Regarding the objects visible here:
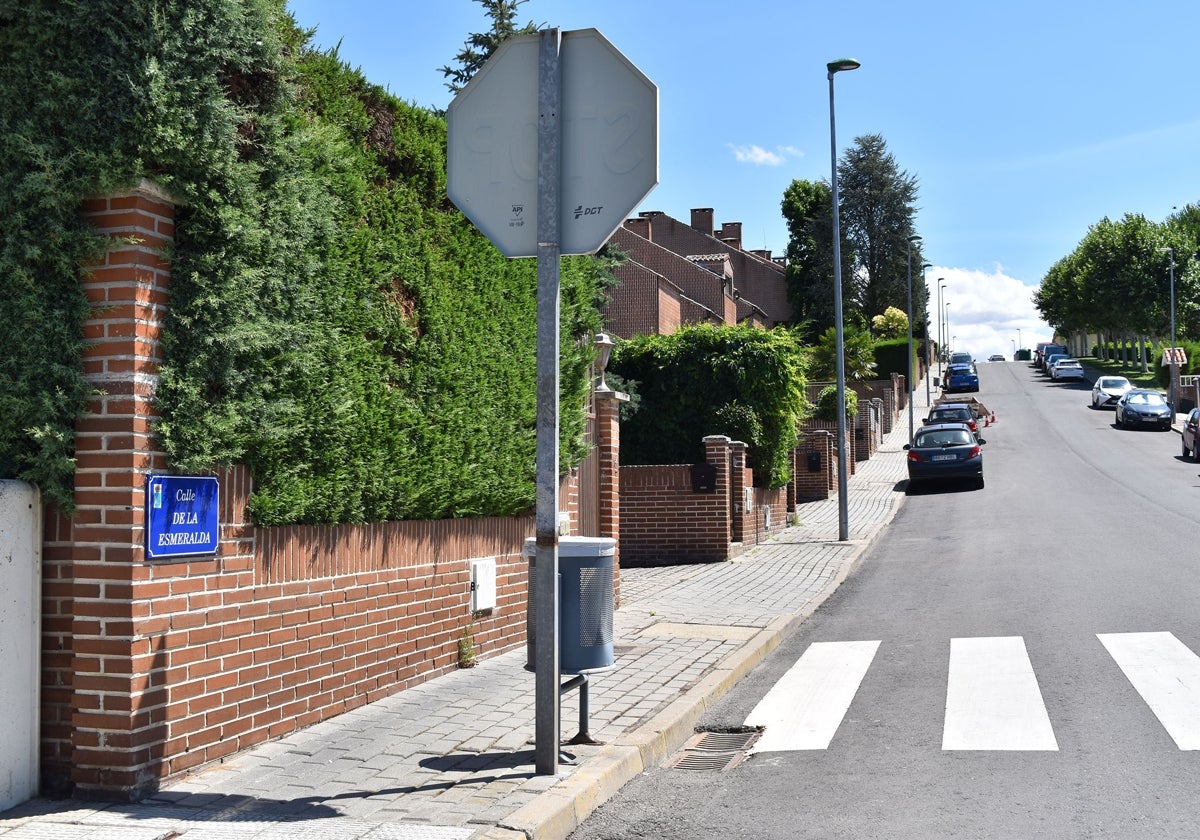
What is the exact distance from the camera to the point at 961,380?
63.3 m

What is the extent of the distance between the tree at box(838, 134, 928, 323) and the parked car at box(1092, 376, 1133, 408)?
2357cm

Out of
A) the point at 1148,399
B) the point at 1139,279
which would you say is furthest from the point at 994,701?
the point at 1139,279

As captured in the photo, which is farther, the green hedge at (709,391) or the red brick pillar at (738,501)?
the green hedge at (709,391)

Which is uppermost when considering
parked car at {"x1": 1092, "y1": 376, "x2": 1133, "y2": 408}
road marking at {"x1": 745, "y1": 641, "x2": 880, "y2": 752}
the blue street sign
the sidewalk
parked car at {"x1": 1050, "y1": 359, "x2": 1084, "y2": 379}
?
parked car at {"x1": 1050, "y1": 359, "x2": 1084, "y2": 379}

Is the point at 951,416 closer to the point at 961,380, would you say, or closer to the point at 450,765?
the point at 961,380

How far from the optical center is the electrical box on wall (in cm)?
831

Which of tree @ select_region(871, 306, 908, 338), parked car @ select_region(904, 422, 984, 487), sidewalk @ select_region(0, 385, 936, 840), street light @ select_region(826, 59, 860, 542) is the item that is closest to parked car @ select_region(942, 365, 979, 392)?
tree @ select_region(871, 306, 908, 338)

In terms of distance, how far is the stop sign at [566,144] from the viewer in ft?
17.8

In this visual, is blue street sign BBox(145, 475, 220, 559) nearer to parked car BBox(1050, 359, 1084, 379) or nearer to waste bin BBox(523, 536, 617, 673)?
waste bin BBox(523, 536, 617, 673)

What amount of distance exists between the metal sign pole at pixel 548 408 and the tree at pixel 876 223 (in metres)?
74.0

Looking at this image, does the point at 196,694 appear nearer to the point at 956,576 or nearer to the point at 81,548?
the point at 81,548

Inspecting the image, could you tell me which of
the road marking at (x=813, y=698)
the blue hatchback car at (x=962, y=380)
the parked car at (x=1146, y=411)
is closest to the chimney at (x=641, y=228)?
the blue hatchback car at (x=962, y=380)

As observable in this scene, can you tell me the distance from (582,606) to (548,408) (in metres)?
1.24

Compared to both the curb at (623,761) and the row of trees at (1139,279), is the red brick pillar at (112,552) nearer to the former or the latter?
the curb at (623,761)
